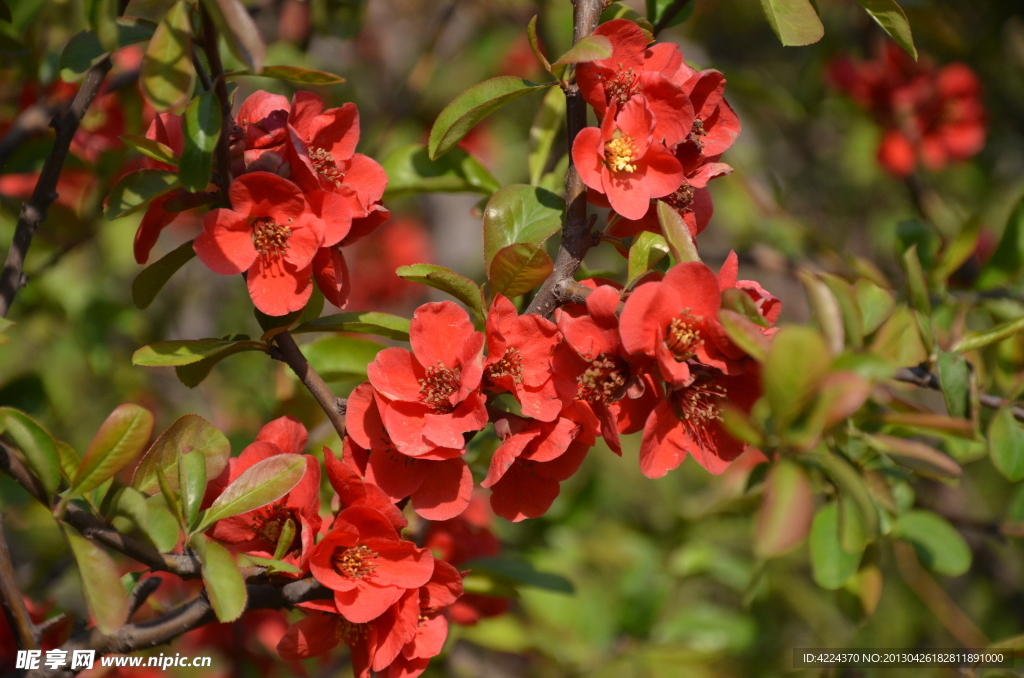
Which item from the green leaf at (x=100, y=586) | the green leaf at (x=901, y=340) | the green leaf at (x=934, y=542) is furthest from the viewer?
the green leaf at (x=934, y=542)

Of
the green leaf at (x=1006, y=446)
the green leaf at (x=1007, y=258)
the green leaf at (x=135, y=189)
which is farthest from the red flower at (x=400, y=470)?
the green leaf at (x=1007, y=258)

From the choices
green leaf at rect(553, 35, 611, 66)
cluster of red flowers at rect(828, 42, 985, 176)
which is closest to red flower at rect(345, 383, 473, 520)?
green leaf at rect(553, 35, 611, 66)

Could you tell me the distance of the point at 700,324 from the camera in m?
0.79

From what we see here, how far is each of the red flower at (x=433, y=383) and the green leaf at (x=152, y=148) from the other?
1.03 ft

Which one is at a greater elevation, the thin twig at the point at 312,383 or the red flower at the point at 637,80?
the red flower at the point at 637,80

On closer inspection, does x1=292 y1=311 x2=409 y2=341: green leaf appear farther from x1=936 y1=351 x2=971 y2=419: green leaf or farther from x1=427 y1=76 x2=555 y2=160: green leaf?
x1=936 y1=351 x2=971 y2=419: green leaf

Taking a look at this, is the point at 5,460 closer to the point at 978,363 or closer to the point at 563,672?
the point at 978,363

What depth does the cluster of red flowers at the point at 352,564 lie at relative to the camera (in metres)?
0.86

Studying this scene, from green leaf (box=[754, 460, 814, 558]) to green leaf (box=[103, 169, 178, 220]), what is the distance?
689mm

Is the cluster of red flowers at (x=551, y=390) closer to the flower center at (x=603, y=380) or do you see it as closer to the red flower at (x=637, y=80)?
the flower center at (x=603, y=380)

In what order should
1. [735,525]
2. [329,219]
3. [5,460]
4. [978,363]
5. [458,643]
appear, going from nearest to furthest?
[5,460]
[329,219]
[978,363]
[735,525]
[458,643]

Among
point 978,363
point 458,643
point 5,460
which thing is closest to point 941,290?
point 978,363

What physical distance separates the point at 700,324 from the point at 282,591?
55 centimetres

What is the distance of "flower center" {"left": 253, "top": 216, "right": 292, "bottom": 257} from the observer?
86 centimetres
